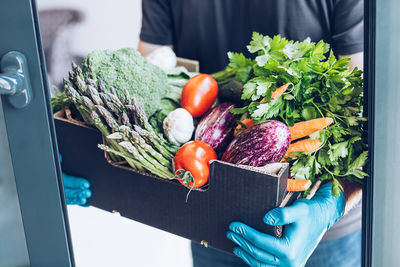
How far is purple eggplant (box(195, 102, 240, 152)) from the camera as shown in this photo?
115 centimetres

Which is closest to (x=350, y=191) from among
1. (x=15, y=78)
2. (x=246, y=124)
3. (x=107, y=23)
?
(x=246, y=124)

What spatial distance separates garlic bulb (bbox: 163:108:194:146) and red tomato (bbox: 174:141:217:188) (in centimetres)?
10

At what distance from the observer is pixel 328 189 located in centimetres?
113

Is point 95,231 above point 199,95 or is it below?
below

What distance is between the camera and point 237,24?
5.61ft

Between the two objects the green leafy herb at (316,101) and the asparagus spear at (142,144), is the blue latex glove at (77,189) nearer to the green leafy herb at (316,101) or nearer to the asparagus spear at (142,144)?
the asparagus spear at (142,144)

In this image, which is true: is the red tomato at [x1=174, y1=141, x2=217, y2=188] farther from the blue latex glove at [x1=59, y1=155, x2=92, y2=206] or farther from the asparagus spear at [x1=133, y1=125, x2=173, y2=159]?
the blue latex glove at [x1=59, y1=155, x2=92, y2=206]

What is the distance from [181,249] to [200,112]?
1.54m

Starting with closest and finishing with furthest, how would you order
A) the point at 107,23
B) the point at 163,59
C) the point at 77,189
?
the point at 77,189 < the point at 163,59 < the point at 107,23

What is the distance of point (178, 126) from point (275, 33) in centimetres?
71

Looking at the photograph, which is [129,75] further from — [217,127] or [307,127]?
[307,127]

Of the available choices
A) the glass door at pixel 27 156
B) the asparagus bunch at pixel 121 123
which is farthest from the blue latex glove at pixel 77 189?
the glass door at pixel 27 156

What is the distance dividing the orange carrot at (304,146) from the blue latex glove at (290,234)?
0.13 m

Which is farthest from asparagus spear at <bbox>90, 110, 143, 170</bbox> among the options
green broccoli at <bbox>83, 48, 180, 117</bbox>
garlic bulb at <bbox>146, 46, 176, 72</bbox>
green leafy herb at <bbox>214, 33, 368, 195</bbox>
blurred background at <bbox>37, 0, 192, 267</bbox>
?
blurred background at <bbox>37, 0, 192, 267</bbox>
